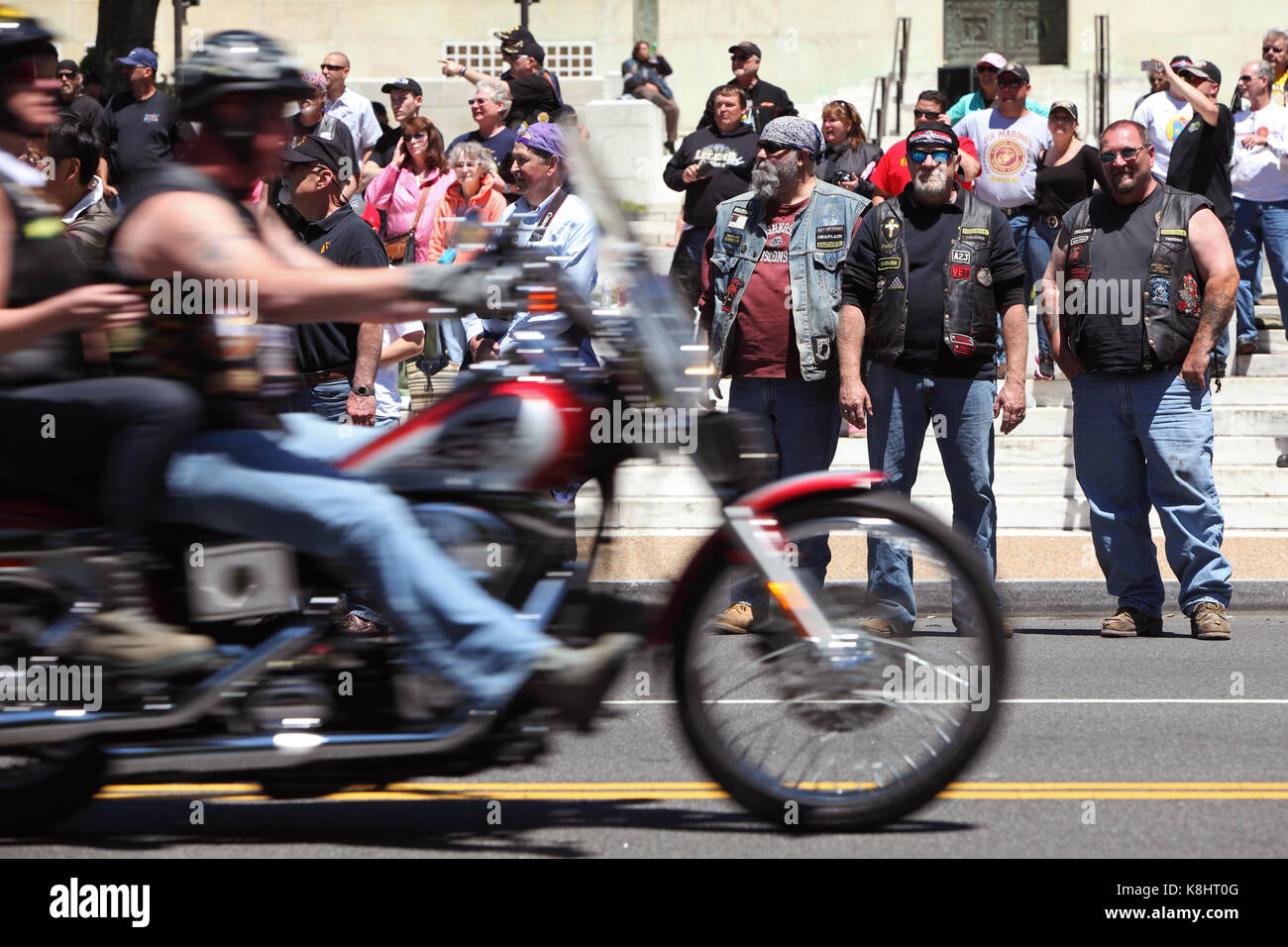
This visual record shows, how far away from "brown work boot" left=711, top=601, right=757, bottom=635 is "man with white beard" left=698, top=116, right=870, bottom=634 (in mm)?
3773

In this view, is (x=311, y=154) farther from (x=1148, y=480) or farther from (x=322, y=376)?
(x=1148, y=480)

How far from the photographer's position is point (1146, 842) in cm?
483

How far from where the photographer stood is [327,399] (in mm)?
8336

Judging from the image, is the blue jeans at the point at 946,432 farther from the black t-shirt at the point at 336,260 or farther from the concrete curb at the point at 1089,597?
the black t-shirt at the point at 336,260

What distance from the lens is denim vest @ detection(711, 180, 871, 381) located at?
28.4 feet

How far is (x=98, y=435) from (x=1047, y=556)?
7.52 m

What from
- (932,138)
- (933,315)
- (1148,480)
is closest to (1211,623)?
(1148,480)

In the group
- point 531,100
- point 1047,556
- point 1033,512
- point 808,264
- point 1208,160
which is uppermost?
point 531,100

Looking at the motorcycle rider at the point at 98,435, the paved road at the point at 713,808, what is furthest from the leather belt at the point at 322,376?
the motorcycle rider at the point at 98,435

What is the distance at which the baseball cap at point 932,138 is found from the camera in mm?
8438

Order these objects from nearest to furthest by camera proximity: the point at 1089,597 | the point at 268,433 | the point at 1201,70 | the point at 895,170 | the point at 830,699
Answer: the point at 268,433 → the point at 830,699 → the point at 1089,597 → the point at 895,170 → the point at 1201,70

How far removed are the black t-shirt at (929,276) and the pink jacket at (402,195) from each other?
4.11 metres

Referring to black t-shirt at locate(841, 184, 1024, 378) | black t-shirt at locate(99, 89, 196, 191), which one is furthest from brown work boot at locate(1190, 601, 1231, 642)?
black t-shirt at locate(99, 89, 196, 191)

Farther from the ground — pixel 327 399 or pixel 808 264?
pixel 808 264
